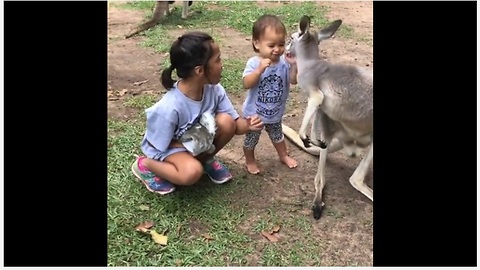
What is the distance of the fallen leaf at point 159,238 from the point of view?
236 cm

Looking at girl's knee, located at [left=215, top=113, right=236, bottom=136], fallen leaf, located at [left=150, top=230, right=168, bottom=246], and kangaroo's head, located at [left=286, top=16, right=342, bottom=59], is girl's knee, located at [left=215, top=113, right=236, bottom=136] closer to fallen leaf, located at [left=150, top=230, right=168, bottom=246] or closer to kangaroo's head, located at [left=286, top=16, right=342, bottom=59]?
kangaroo's head, located at [left=286, top=16, right=342, bottom=59]

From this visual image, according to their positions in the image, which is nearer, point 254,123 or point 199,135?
point 199,135

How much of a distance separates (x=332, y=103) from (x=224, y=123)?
1.81 feet

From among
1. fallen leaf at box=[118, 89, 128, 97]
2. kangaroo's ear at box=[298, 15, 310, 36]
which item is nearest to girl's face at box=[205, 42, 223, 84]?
kangaroo's ear at box=[298, 15, 310, 36]

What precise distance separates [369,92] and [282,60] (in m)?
0.61

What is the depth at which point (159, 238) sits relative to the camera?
2387mm

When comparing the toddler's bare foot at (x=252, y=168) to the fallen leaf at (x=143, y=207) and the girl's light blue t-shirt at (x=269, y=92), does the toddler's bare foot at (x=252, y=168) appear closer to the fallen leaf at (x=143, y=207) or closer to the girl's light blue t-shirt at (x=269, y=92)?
the girl's light blue t-shirt at (x=269, y=92)

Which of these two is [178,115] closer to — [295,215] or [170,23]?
[295,215]

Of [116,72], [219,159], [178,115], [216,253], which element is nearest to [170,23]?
[116,72]

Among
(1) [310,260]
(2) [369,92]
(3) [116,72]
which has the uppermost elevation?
(2) [369,92]

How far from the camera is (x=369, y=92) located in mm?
2383

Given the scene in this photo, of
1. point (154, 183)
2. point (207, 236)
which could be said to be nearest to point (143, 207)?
point (154, 183)

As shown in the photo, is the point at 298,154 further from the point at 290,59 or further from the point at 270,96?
the point at 290,59

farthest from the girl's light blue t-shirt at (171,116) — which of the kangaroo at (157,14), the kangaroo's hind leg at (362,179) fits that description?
the kangaroo at (157,14)
